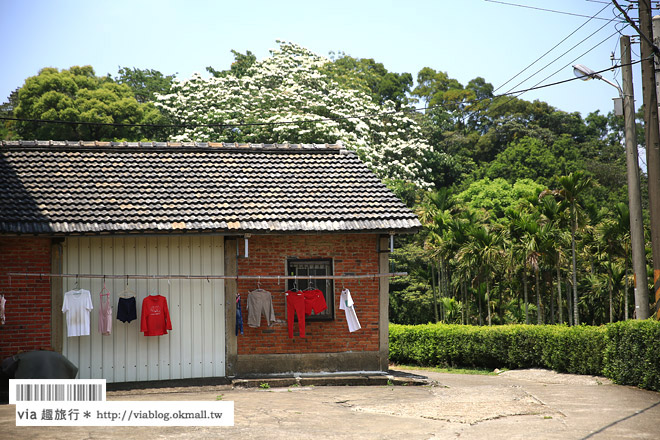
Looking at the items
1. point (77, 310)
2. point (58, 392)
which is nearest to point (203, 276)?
point (77, 310)

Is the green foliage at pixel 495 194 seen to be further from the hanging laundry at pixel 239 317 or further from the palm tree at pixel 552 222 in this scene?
the hanging laundry at pixel 239 317

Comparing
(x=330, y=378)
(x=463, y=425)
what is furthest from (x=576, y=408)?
(x=330, y=378)

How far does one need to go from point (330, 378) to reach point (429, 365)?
10.6 meters

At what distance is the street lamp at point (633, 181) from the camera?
50.7 feet

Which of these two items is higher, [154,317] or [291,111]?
[291,111]

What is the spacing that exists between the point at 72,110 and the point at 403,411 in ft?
112

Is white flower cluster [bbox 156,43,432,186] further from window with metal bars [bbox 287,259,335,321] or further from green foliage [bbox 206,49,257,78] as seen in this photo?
window with metal bars [bbox 287,259,335,321]

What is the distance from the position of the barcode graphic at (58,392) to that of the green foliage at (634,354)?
32.7ft

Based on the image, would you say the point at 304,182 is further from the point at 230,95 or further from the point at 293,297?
the point at 230,95

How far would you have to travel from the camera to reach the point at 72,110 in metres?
40.7

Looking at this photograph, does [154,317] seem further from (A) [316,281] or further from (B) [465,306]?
(B) [465,306]

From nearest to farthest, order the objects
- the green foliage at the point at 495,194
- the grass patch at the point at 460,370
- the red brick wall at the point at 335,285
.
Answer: the red brick wall at the point at 335,285
the grass patch at the point at 460,370
the green foliage at the point at 495,194

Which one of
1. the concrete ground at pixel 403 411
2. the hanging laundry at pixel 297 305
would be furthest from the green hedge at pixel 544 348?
the hanging laundry at pixel 297 305

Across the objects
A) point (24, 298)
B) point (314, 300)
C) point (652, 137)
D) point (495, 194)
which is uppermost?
point (495, 194)
